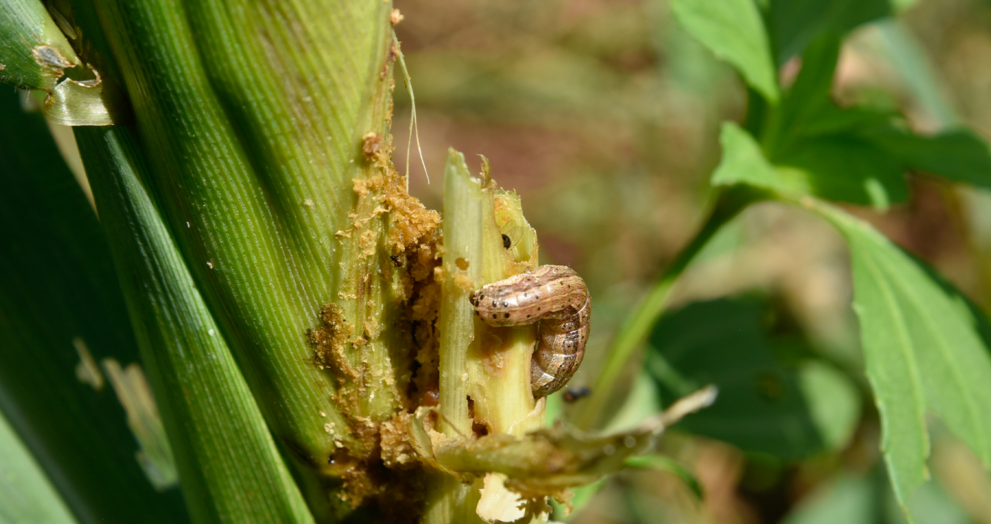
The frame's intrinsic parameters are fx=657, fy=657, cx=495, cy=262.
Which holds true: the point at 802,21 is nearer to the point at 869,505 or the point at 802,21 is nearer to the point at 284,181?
the point at 284,181

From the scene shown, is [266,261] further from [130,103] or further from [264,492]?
[264,492]

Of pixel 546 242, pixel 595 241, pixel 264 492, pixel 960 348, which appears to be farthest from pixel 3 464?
pixel 546 242

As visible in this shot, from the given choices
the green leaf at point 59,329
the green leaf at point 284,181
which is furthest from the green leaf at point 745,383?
the green leaf at point 59,329

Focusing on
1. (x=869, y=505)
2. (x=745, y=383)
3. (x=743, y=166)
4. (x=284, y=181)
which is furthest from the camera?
(x=869, y=505)

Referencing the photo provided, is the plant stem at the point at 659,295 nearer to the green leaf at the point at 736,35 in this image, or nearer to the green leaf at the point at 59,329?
the green leaf at the point at 736,35

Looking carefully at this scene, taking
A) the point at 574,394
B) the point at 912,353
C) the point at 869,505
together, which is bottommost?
the point at 869,505

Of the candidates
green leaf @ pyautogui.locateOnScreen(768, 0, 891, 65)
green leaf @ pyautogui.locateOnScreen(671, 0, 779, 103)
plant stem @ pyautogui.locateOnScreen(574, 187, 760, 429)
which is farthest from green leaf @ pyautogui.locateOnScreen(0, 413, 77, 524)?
green leaf @ pyautogui.locateOnScreen(768, 0, 891, 65)

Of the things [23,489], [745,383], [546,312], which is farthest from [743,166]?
[23,489]

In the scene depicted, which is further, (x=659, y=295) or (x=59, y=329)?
(x=659, y=295)
